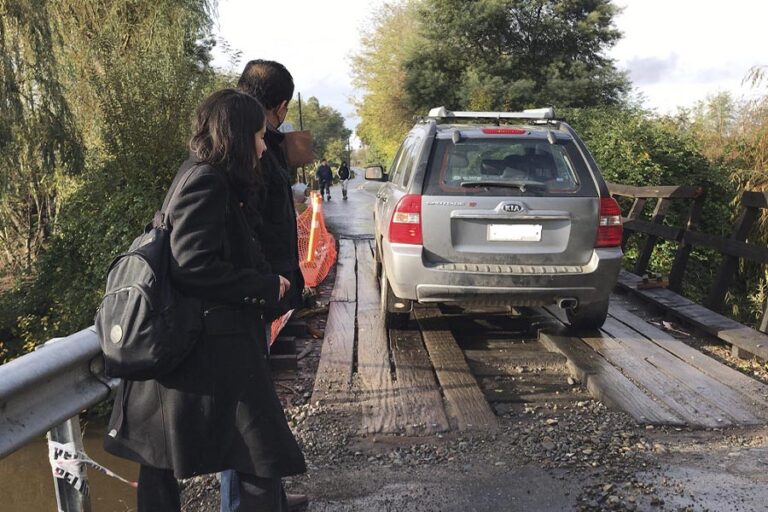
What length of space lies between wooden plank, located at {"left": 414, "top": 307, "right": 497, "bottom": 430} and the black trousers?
1867mm

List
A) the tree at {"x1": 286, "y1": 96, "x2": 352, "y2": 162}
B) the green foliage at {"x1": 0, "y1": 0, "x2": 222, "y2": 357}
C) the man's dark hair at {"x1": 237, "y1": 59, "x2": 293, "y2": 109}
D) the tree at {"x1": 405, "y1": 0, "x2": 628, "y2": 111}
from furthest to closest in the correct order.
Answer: the tree at {"x1": 286, "y1": 96, "x2": 352, "y2": 162} → the tree at {"x1": 405, "y1": 0, "x2": 628, "y2": 111} → the green foliage at {"x1": 0, "y1": 0, "x2": 222, "y2": 357} → the man's dark hair at {"x1": 237, "y1": 59, "x2": 293, "y2": 109}

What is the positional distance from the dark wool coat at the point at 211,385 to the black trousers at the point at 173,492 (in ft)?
0.33

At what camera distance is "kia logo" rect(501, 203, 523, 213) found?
5211mm

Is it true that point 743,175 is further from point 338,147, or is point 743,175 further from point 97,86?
point 338,147

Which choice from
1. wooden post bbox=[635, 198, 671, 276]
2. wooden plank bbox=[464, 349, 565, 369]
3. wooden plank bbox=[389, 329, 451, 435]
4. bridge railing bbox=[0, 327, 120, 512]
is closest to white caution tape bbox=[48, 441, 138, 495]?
bridge railing bbox=[0, 327, 120, 512]

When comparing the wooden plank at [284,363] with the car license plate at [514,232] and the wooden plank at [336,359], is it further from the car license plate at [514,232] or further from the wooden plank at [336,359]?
the car license plate at [514,232]

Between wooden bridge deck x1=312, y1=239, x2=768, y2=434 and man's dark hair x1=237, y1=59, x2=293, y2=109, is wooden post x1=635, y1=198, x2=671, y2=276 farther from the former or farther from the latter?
man's dark hair x1=237, y1=59, x2=293, y2=109

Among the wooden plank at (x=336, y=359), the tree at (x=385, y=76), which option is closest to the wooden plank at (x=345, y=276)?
the wooden plank at (x=336, y=359)

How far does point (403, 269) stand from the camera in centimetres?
532

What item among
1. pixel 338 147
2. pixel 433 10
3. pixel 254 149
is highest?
pixel 433 10

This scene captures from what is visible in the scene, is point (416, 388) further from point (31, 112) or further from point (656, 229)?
point (31, 112)

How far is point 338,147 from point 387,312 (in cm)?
9322

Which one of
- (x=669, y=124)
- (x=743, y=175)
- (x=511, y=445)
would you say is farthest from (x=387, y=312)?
(x=669, y=124)

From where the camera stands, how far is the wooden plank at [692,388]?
4.14 meters
